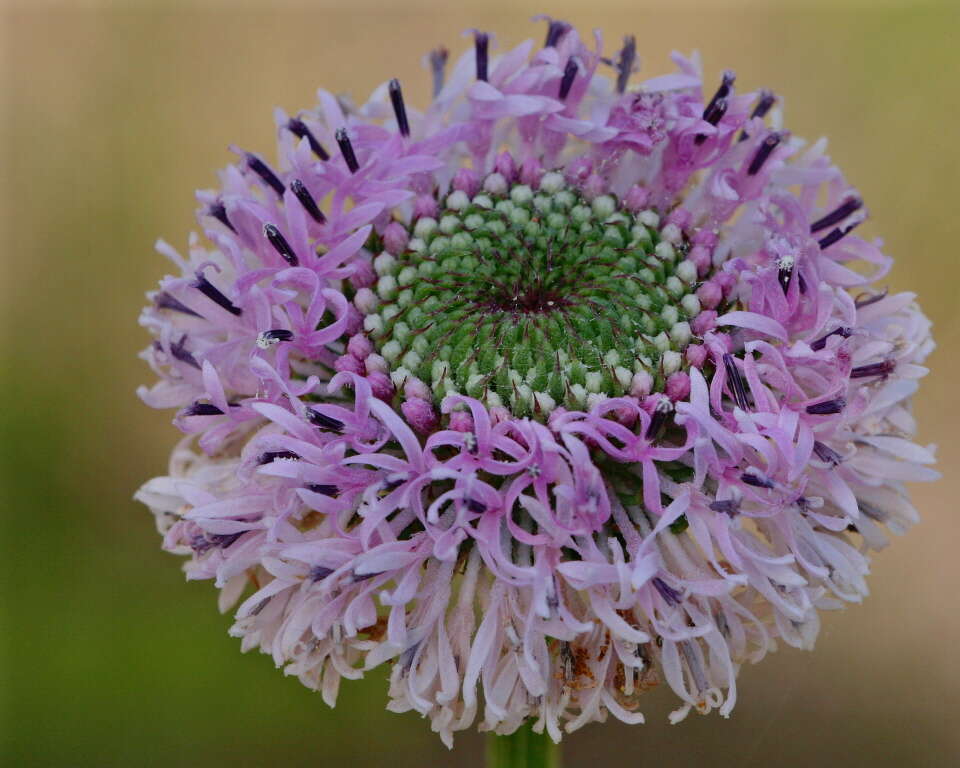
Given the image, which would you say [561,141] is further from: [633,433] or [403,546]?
[403,546]

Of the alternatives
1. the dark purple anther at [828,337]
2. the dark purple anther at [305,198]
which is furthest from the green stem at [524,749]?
the dark purple anther at [305,198]

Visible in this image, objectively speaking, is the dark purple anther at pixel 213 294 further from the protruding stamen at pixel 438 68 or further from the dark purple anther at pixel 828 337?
the dark purple anther at pixel 828 337

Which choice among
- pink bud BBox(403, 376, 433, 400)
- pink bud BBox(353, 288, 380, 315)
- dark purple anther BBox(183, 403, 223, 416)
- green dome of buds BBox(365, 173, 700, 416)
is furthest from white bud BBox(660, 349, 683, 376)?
dark purple anther BBox(183, 403, 223, 416)

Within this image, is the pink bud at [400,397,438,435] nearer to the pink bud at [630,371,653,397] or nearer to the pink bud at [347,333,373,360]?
the pink bud at [347,333,373,360]

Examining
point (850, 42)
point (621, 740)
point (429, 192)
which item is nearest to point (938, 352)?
point (850, 42)

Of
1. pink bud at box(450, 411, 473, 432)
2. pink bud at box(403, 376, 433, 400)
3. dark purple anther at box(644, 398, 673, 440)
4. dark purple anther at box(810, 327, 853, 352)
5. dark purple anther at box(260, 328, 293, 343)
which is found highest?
dark purple anther at box(260, 328, 293, 343)

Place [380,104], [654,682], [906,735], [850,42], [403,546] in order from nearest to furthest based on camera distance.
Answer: [403,546], [654,682], [380,104], [906,735], [850,42]

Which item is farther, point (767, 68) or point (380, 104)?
point (767, 68)

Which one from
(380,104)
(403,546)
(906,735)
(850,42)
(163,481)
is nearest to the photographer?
(403,546)
